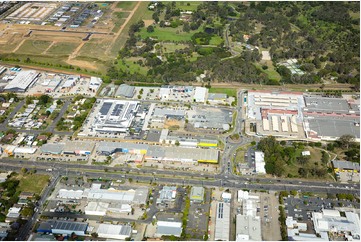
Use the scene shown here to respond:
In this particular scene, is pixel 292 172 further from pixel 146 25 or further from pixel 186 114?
pixel 146 25

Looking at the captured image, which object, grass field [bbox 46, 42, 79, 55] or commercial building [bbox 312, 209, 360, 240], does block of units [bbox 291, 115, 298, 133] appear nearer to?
commercial building [bbox 312, 209, 360, 240]

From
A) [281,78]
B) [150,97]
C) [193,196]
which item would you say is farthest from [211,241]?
[281,78]

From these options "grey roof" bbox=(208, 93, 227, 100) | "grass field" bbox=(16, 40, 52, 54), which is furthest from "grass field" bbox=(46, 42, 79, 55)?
"grey roof" bbox=(208, 93, 227, 100)

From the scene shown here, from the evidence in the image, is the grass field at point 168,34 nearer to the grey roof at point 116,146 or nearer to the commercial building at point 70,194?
the grey roof at point 116,146

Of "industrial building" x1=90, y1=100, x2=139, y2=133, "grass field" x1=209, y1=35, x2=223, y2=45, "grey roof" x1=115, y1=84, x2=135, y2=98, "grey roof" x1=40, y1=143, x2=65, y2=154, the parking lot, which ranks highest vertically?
"grass field" x1=209, y1=35, x2=223, y2=45

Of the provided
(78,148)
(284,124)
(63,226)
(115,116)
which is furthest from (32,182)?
(284,124)

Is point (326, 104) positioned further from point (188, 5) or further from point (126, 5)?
point (126, 5)
